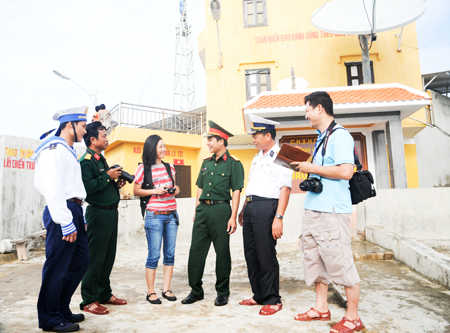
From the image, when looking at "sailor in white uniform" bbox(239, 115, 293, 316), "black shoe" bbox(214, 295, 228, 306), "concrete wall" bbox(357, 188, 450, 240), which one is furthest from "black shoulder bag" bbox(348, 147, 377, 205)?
"concrete wall" bbox(357, 188, 450, 240)

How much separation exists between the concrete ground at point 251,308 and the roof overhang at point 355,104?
16.0ft

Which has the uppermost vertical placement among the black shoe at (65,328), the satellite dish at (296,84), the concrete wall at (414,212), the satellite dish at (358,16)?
the satellite dish at (358,16)

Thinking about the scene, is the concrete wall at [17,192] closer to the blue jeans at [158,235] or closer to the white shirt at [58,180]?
the blue jeans at [158,235]

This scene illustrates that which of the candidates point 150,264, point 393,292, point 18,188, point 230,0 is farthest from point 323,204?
point 230,0

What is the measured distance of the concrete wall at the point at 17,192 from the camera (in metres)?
8.12

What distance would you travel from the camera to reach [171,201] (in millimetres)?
3627

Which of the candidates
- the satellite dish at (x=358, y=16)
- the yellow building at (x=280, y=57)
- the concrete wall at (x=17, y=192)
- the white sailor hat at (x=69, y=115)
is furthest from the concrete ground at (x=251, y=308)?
the yellow building at (x=280, y=57)

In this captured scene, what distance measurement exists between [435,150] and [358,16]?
6.73m

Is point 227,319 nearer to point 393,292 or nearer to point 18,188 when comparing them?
point 393,292

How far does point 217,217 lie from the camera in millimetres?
3465

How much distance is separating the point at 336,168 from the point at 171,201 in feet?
6.30

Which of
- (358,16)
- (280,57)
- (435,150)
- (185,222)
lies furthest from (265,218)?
(435,150)

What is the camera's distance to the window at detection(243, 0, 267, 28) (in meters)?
11.8

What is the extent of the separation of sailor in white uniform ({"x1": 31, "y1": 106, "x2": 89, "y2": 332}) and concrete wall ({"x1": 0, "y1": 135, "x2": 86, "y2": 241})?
6674 millimetres
